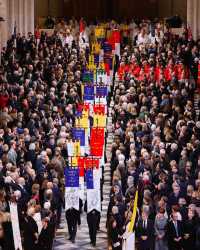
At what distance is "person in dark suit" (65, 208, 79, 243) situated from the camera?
29.2 meters

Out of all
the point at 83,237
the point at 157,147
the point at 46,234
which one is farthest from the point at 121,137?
the point at 46,234

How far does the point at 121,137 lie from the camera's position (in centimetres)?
3447

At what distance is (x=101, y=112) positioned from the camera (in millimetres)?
37625

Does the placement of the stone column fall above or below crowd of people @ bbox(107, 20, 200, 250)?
above

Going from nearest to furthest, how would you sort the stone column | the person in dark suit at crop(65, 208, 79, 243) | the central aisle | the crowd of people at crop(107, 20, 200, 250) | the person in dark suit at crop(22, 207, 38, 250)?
1. the crowd of people at crop(107, 20, 200, 250)
2. the person in dark suit at crop(22, 207, 38, 250)
3. the central aisle
4. the person in dark suit at crop(65, 208, 79, 243)
5. the stone column

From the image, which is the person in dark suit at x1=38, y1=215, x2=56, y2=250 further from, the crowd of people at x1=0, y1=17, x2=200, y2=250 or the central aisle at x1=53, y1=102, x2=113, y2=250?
the central aisle at x1=53, y1=102, x2=113, y2=250

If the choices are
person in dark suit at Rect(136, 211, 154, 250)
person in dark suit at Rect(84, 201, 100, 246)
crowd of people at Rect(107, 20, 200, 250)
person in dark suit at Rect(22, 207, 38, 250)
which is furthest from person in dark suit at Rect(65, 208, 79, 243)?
person in dark suit at Rect(136, 211, 154, 250)

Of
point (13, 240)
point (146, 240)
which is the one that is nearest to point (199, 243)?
point (146, 240)

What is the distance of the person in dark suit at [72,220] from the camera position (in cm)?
2925

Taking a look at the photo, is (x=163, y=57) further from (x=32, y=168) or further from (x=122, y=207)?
(x=122, y=207)

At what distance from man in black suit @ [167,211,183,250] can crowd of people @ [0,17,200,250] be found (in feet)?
0.07

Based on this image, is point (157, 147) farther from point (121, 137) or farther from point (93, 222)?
point (93, 222)

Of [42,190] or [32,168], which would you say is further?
[32,168]

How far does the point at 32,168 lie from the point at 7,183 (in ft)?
7.69
